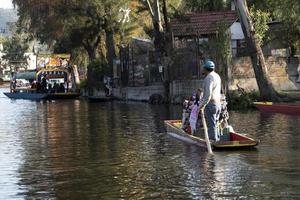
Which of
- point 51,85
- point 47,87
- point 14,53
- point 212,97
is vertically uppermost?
point 14,53

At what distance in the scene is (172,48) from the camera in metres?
40.4

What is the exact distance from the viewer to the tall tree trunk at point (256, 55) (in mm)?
32812

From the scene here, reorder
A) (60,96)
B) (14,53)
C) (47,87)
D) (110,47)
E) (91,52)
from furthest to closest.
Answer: (14,53) < (91,52) < (47,87) < (110,47) < (60,96)

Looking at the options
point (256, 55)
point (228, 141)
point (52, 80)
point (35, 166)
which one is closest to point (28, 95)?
point (52, 80)

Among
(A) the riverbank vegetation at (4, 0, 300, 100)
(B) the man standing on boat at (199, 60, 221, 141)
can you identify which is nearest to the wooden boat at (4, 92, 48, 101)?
(A) the riverbank vegetation at (4, 0, 300, 100)

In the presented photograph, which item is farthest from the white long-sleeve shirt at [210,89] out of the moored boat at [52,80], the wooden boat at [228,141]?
the moored boat at [52,80]

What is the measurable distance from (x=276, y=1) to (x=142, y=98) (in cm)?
1480

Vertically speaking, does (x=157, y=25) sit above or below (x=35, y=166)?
above

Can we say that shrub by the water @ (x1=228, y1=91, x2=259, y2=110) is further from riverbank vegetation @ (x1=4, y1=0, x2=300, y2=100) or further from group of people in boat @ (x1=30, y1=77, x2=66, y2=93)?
group of people in boat @ (x1=30, y1=77, x2=66, y2=93)

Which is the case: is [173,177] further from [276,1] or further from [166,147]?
[276,1]

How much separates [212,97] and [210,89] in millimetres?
387

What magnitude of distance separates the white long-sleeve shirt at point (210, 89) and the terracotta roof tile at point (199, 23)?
2643 cm

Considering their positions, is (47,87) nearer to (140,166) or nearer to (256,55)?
(256,55)

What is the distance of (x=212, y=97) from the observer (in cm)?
1555
